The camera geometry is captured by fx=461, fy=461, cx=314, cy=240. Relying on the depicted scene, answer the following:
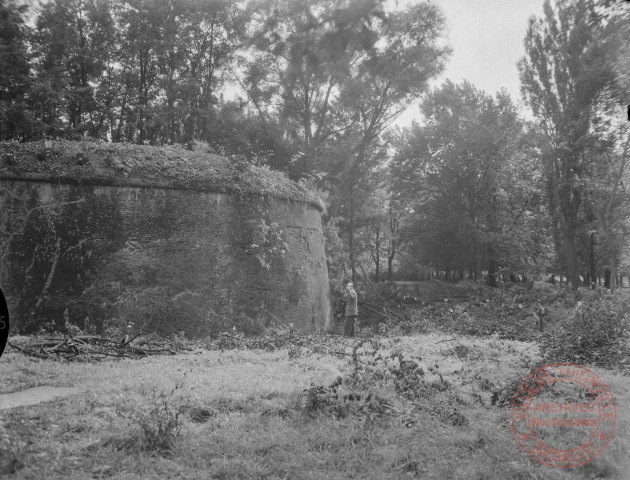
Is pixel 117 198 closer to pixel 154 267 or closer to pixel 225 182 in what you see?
pixel 154 267

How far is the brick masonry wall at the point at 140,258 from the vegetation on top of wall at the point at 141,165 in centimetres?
27

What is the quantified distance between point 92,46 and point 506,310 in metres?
21.7

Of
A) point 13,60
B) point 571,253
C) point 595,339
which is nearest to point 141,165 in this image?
point 13,60

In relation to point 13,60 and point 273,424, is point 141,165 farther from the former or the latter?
point 273,424

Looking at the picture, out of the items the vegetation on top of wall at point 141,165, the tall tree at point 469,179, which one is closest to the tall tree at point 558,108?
the tall tree at point 469,179

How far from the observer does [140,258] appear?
988 cm

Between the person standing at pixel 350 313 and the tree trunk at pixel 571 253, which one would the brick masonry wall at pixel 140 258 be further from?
the tree trunk at pixel 571 253

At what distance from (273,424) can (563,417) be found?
279 cm

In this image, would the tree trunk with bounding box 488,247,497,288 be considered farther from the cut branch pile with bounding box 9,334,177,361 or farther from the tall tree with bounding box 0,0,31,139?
the tall tree with bounding box 0,0,31,139

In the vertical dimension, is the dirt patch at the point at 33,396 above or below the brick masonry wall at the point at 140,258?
below

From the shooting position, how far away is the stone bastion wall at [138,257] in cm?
923

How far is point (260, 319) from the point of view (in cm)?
1105

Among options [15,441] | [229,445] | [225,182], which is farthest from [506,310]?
[15,441]

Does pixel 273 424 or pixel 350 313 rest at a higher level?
pixel 350 313
